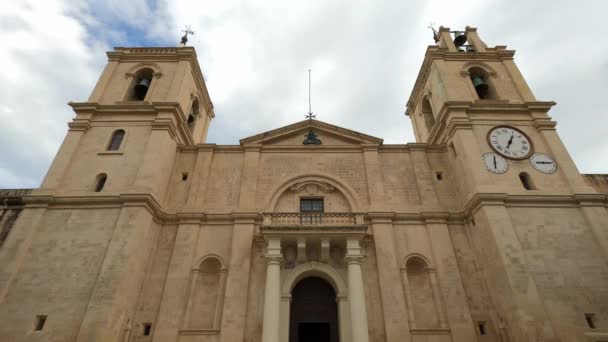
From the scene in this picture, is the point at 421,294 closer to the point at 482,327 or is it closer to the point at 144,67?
the point at 482,327

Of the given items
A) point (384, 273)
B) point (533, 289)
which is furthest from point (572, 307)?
point (384, 273)

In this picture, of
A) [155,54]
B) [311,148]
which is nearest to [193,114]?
[155,54]

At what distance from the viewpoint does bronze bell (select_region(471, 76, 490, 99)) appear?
18.7 m

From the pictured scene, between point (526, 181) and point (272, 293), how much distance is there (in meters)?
12.6

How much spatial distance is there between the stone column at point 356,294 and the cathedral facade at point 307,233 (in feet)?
0.29

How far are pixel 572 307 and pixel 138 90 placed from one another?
23.4 m

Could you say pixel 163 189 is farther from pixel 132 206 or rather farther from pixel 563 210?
pixel 563 210

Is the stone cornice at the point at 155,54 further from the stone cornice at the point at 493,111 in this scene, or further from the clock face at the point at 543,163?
the clock face at the point at 543,163

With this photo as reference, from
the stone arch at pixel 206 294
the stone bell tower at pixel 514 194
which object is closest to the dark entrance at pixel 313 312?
the stone arch at pixel 206 294

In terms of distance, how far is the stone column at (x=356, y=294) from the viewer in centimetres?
1139

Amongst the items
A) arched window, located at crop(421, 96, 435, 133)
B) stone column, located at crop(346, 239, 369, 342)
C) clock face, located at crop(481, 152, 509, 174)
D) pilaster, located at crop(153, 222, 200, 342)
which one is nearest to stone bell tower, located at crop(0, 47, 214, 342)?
Result: pilaster, located at crop(153, 222, 200, 342)

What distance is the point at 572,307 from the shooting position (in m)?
11.3

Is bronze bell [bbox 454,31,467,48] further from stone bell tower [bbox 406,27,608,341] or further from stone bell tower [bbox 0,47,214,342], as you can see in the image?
stone bell tower [bbox 0,47,214,342]

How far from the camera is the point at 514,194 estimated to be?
1362 centimetres
